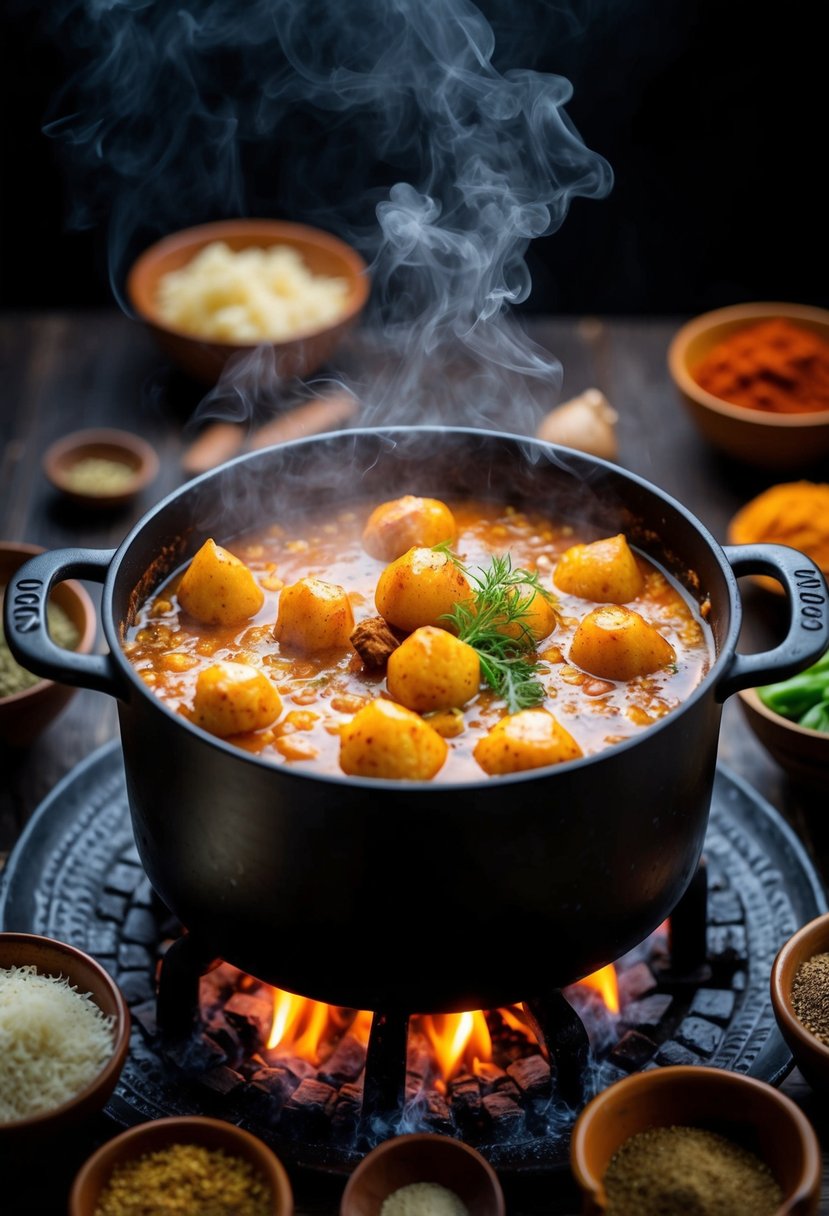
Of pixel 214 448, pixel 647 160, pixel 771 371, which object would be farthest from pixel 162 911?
pixel 647 160

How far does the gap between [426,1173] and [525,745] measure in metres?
0.84

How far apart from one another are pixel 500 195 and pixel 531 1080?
2.78 m

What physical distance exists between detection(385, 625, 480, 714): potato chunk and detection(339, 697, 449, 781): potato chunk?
15 centimetres

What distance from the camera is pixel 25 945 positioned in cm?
269

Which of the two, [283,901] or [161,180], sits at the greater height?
[283,901]

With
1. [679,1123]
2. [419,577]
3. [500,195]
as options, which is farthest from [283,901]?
[500,195]

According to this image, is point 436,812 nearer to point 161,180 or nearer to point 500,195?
point 500,195

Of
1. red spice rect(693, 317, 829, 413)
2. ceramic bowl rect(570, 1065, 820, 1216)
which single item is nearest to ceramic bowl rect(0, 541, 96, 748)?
ceramic bowl rect(570, 1065, 820, 1216)

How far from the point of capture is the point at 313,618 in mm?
2582

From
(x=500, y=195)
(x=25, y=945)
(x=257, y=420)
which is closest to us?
(x=25, y=945)

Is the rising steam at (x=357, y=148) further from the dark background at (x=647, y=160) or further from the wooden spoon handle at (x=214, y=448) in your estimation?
the wooden spoon handle at (x=214, y=448)

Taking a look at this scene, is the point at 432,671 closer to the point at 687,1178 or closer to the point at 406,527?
the point at 406,527

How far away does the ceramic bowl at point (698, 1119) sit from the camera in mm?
2279

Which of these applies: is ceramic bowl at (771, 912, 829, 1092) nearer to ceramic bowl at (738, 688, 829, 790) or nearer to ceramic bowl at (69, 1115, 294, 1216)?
ceramic bowl at (738, 688, 829, 790)
